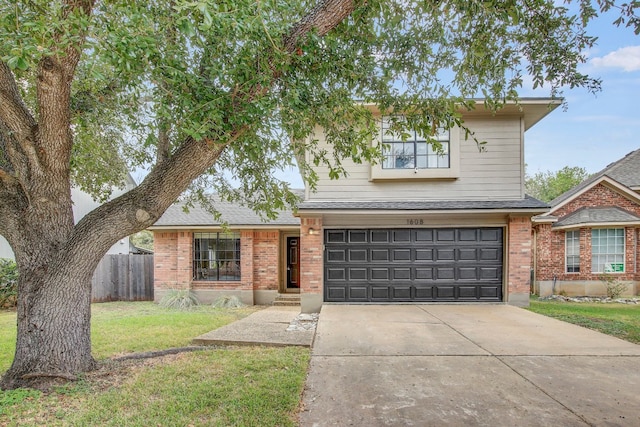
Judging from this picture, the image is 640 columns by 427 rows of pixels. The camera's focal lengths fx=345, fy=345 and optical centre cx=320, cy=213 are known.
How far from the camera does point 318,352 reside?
16.3ft

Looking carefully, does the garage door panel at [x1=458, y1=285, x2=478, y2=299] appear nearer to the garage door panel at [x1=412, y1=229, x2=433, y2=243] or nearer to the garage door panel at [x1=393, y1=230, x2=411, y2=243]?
the garage door panel at [x1=412, y1=229, x2=433, y2=243]

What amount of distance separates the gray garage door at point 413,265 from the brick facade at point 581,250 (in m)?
5.32

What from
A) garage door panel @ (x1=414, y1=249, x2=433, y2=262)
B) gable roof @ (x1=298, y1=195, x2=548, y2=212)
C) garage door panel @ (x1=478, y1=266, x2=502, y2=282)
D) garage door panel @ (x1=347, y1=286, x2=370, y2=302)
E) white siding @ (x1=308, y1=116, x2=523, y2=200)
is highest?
white siding @ (x1=308, y1=116, x2=523, y2=200)

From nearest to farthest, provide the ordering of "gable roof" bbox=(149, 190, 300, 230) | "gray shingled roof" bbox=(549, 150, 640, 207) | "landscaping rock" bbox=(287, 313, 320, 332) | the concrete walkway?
the concrete walkway < "landscaping rock" bbox=(287, 313, 320, 332) < "gable roof" bbox=(149, 190, 300, 230) < "gray shingled roof" bbox=(549, 150, 640, 207)

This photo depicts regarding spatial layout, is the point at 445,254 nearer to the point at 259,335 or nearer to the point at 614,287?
the point at 259,335

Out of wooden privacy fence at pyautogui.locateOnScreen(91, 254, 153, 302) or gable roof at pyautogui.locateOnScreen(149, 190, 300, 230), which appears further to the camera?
wooden privacy fence at pyautogui.locateOnScreen(91, 254, 153, 302)

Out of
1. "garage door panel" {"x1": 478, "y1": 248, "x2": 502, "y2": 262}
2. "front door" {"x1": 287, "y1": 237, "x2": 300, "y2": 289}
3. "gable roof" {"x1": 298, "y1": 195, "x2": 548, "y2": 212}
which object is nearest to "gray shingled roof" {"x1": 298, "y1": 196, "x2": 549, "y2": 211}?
"gable roof" {"x1": 298, "y1": 195, "x2": 548, "y2": 212}

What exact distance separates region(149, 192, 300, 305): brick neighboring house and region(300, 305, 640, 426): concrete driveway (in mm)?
5875

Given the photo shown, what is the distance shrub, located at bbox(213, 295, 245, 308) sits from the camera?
11.4m

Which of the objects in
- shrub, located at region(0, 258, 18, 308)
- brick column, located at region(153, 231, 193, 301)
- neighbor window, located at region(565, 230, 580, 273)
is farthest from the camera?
neighbor window, located at region(565, 230, 580, 273)

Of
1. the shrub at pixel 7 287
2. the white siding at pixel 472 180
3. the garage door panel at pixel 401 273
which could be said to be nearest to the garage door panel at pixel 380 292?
→ the garage door panel at pixel 401 273

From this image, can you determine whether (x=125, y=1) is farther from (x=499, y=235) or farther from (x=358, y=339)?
(x=499, y=235)

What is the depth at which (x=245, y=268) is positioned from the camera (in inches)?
478

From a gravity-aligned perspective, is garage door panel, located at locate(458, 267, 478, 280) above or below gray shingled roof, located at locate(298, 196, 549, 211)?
below
